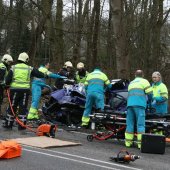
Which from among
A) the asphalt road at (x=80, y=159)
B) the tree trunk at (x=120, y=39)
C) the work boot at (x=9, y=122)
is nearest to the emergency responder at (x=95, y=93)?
the work boot at (x=9, y=122)

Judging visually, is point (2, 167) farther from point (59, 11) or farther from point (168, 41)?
point (168, 41)

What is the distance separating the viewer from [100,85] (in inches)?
566

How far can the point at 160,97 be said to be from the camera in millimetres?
13250

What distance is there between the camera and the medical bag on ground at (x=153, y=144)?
36.1 ft

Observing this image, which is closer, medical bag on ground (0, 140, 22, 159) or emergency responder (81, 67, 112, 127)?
medical bag on ground (0, 140, 22, 159)

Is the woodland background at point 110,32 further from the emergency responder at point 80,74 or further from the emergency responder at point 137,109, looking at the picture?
the emergency responder at point 137,109

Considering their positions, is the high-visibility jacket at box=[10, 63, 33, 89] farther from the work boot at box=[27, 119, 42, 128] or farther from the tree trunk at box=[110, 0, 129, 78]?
the tree trunk at box=[110, 0, 129, 78]

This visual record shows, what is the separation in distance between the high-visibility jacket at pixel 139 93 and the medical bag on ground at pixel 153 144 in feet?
3.17

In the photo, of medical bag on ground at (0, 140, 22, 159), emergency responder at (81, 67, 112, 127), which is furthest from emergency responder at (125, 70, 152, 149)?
medical bag on ground at (0, 140, 22, 159)

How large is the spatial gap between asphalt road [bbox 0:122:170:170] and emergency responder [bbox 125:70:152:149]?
35cm

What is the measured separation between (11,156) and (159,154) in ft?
11.9

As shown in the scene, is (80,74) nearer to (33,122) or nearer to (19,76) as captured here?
(33,122)

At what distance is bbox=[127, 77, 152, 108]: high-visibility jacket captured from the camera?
11.7 m

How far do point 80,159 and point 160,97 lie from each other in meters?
4.49
